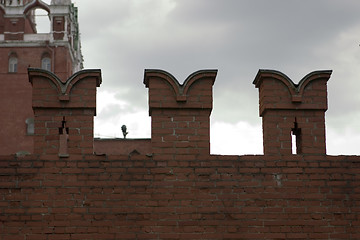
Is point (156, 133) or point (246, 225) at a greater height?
point (156, 133)

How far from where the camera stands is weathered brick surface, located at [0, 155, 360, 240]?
5.85 metres

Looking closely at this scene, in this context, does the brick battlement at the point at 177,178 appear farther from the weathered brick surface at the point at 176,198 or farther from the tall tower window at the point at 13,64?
the tall tower window at the point at 13,64

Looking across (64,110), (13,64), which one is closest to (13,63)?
(13,64)

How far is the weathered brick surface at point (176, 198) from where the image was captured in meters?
5.85

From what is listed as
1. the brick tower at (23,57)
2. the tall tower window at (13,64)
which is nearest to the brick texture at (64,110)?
the brick tower at (23,57)

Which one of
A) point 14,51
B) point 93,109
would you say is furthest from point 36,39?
point 93,109

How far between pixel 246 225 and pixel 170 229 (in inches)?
27.6

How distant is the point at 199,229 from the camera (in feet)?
19.3

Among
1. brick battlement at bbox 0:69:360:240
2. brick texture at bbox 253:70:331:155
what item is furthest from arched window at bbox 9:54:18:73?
brick texture at bbox 253:70:331:155

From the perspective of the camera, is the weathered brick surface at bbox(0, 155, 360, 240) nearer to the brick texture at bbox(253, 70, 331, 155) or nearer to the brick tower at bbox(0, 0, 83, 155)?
the brick texture at bbox(253, 70, 331, 155)

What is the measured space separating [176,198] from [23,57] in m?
30.7

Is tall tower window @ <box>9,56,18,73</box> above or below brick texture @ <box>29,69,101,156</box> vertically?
above

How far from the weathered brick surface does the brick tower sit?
28613mm

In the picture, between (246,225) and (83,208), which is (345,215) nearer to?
(246,225)
